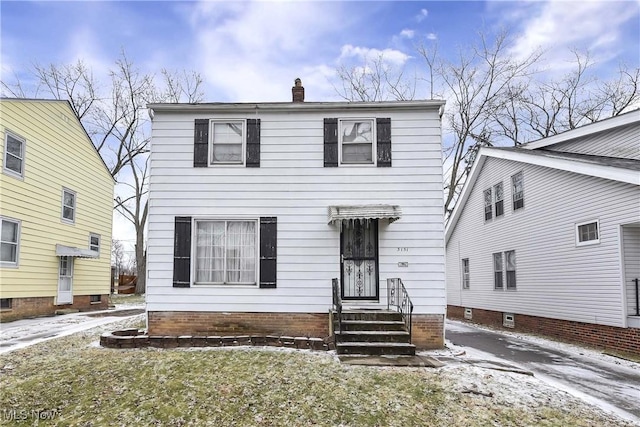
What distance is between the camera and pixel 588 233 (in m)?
11.2

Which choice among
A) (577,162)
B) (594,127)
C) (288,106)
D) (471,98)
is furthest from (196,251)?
(471,98)

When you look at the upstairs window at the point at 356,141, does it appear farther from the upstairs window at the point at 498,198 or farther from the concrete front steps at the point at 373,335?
the upstairs window at the point at 498,198

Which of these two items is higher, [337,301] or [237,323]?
[337,301]

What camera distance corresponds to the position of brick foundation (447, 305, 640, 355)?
9.75 m

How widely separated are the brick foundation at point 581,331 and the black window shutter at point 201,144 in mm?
10043

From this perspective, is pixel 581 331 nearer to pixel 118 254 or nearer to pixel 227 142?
pixel 227 142

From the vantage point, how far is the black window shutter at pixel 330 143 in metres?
9.88

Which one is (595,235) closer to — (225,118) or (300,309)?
(300,309)

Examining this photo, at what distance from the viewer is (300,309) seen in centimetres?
951

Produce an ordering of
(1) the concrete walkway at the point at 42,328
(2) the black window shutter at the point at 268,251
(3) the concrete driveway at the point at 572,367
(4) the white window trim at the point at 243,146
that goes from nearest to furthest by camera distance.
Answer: (3) the concrete driveway at the point at 572,367
(1) the concrete walkway at the point at 42,328
(2) the black window shutter at the point at 268,251
(4) the white window trim at the point at 243,146

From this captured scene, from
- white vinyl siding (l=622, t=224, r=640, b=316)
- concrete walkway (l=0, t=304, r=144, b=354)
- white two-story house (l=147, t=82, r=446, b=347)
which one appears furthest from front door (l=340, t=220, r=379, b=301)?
concrete walkway (l=0, t=304, r=144, b=354)

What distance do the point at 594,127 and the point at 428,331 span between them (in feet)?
25.7

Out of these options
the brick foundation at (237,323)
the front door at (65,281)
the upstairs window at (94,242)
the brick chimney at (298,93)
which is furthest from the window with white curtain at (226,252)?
the upstairs window at (94,242)

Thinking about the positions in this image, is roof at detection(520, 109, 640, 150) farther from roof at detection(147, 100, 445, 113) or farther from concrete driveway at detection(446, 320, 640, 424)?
concrete driveway at detection(446, 320, 640, 424)
